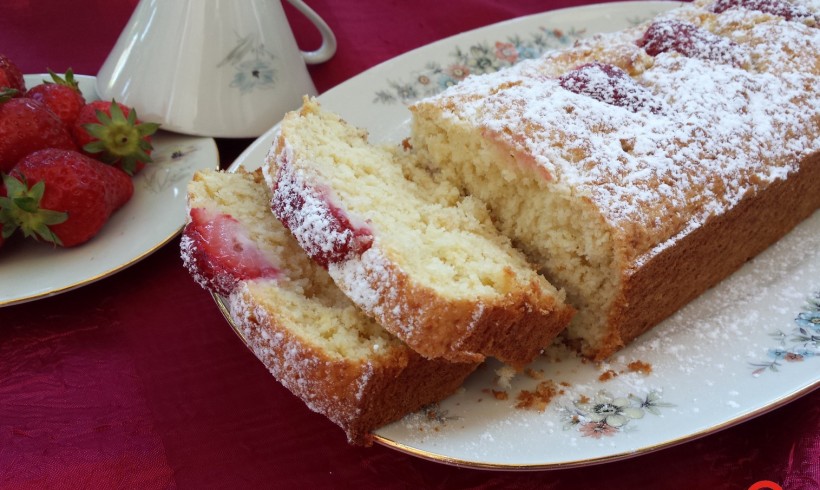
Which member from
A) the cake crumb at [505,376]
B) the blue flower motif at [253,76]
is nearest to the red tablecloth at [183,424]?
the cake crumb at [505,376]

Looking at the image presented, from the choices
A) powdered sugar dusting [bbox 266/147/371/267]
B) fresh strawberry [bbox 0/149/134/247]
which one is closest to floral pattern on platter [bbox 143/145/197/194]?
fresh strawberry [bbox 0/149/134/247]

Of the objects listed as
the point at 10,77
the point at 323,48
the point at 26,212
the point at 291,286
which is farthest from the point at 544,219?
the point at 10,77

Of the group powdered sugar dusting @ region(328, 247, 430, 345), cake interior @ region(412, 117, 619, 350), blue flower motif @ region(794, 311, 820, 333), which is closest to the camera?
powdered sugar dusting @ region(328, 247, 430, 345)

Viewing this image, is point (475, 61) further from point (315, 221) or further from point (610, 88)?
point (315, 221)

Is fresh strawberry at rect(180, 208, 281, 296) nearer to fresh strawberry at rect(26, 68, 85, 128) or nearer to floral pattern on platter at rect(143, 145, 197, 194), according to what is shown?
floral pattern on platter at rect(143, 145, 197, 194)

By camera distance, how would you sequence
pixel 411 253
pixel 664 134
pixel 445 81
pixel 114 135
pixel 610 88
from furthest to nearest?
pixel 445 81
pixel 114 135
pixel 610 88
pixel 664 134
pixel 411 253

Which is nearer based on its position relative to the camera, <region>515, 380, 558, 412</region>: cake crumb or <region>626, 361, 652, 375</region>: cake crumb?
<region>515, 380, 558, 412</region>: cake crumb

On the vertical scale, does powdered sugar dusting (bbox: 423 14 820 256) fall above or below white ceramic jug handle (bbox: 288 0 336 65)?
above
